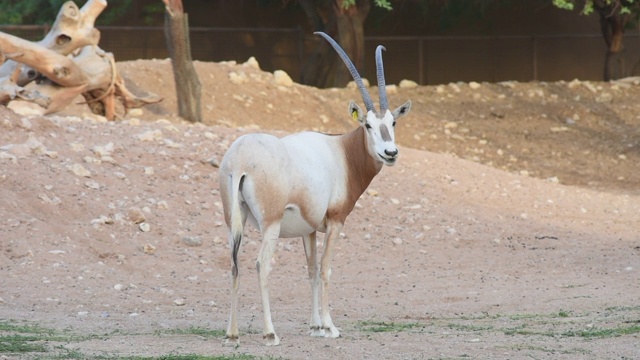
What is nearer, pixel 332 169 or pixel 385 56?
pixel 332 169

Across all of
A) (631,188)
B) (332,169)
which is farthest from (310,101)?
(332,169)

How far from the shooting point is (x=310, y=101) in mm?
22875

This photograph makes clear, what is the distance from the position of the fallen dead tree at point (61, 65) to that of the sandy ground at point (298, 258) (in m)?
0.91

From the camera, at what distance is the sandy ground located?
8109 mm

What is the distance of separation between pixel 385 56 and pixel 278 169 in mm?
26736

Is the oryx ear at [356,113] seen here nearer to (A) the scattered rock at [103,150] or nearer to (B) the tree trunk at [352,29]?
(A) the scattered rock at [103,150]

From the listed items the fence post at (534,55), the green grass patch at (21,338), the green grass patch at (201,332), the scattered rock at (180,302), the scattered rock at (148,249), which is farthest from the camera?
the fence post at (534,55)

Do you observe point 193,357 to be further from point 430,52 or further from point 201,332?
point 430,52

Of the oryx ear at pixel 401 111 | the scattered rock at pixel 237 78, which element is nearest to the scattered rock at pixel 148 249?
the oryx ear at pixel 401 111

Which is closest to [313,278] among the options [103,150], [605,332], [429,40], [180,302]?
[605,332]

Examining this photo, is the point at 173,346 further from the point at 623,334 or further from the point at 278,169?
the point at 623,334

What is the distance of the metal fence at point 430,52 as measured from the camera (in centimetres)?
3091

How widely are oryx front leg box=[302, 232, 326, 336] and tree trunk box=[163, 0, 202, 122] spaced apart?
11317 millimetres

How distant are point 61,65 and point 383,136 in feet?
28.4
